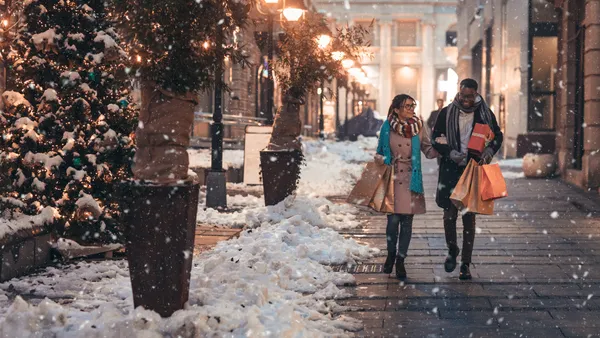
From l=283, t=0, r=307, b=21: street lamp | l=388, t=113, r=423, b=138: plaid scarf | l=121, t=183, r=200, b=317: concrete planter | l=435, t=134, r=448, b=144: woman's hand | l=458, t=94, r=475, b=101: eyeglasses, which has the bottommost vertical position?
l=121, t=183, r=200, b=317: concrete planter

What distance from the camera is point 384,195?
863cm

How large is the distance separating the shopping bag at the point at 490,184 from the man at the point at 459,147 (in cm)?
13

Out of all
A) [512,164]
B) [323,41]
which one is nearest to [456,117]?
[323,41]

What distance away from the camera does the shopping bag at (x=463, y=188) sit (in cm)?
838

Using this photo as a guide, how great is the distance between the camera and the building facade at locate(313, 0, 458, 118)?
309ft

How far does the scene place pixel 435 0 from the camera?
3718 inches

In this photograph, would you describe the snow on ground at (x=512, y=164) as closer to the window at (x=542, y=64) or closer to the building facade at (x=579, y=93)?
the window at (x=542, y=64)

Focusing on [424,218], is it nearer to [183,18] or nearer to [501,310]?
[501,310]

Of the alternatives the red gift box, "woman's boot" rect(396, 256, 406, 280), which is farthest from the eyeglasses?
"woman's boot" rect(396, 256, 406, 280)

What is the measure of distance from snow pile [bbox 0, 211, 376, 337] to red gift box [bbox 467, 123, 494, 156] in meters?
1.79

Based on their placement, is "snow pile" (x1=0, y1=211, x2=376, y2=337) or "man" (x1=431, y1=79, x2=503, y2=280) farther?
"man" (x1=431, y1=79, x2=503, y2=280)

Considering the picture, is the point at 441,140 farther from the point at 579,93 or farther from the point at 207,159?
the point at 207,159

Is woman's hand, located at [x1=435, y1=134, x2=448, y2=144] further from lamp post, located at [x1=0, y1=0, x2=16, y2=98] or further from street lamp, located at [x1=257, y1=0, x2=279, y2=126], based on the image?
street lamp, located at [x1=257, y1=0, x2=279, y2=126]

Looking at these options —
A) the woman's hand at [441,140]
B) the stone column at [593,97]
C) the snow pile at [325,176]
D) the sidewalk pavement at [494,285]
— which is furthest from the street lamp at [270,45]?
the stone column at [593,97]
